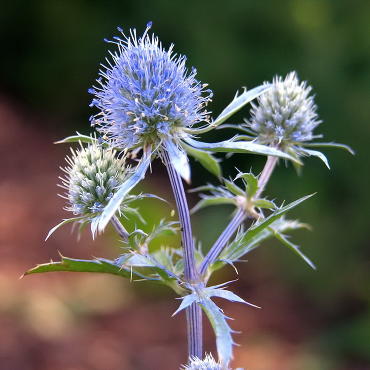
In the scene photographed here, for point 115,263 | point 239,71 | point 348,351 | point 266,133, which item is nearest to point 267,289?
point 348,351

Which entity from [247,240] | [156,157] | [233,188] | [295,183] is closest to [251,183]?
[233,188]

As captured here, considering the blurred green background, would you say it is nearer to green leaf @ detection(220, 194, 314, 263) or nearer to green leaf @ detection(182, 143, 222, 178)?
green leaf @ detection(220, 194, 314, 263)

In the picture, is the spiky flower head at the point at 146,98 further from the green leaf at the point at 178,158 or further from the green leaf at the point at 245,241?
the green leaf at the point at 245,241

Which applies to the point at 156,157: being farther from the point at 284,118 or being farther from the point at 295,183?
the point at 295,183

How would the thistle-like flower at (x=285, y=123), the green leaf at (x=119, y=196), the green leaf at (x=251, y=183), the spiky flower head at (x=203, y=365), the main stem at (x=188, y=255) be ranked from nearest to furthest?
the green leaf at (x=119, y=196) → the spiky flower head at (x=203, y=365) → the main stem at (x=188, y=255) → the green leaf at (x=251, y=183) → the thistle-like flower at (x=285, y=123)

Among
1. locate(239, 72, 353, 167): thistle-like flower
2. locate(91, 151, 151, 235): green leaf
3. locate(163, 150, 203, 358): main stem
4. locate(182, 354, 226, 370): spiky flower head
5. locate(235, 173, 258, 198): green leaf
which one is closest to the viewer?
locate(91, 151, 151, 235): green leaf

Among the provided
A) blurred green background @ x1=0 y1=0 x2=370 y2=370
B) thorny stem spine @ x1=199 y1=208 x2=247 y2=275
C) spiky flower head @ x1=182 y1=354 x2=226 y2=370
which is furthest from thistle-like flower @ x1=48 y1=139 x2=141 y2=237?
blurred green background @ x1=0 y1=0 x2=370 y2=370

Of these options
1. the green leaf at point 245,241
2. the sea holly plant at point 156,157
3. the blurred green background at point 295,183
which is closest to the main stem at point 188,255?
the sea holly plant at point 156,157
